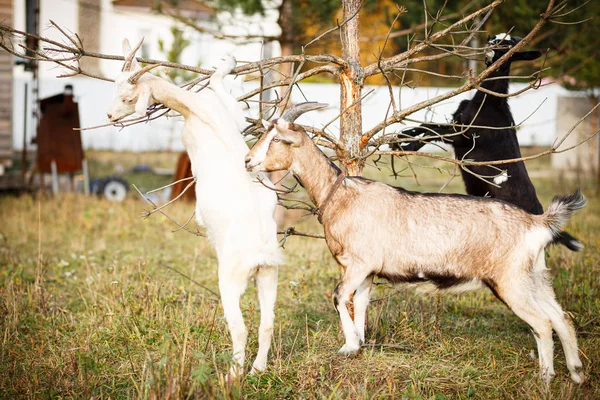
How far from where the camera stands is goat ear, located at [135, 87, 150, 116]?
4484mm

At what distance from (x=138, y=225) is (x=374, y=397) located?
7.73m

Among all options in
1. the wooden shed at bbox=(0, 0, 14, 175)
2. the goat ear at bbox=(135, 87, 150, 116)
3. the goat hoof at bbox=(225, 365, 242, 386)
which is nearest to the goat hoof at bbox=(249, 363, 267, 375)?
the goat hoof at bbox=(225, 365, 242, 386)

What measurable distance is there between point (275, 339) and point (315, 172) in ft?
4.98

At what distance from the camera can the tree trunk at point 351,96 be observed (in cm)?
540

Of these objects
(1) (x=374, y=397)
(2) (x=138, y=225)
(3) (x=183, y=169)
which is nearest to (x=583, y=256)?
(1) (x=374, y=397)

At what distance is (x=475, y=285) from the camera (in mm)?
4629

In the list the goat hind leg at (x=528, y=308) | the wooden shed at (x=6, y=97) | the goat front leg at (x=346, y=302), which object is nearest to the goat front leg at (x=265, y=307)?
the goat front leg at (x=346, y=302)

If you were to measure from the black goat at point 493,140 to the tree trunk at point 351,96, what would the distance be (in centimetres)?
42

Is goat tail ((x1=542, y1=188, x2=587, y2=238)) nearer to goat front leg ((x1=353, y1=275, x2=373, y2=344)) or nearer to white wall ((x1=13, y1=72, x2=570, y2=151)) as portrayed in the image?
goat front leg ((x1=353, y1=275, x2=373, y2=344))

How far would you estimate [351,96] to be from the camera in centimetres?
542

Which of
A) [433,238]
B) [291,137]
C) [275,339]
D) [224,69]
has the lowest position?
[275,339]

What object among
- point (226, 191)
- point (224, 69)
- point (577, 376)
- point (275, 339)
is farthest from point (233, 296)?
point (577, 376)

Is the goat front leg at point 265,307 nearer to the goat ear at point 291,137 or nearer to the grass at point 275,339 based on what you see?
the grass at point 275,339

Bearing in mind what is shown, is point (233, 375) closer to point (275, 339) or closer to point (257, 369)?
point (257, 369)
